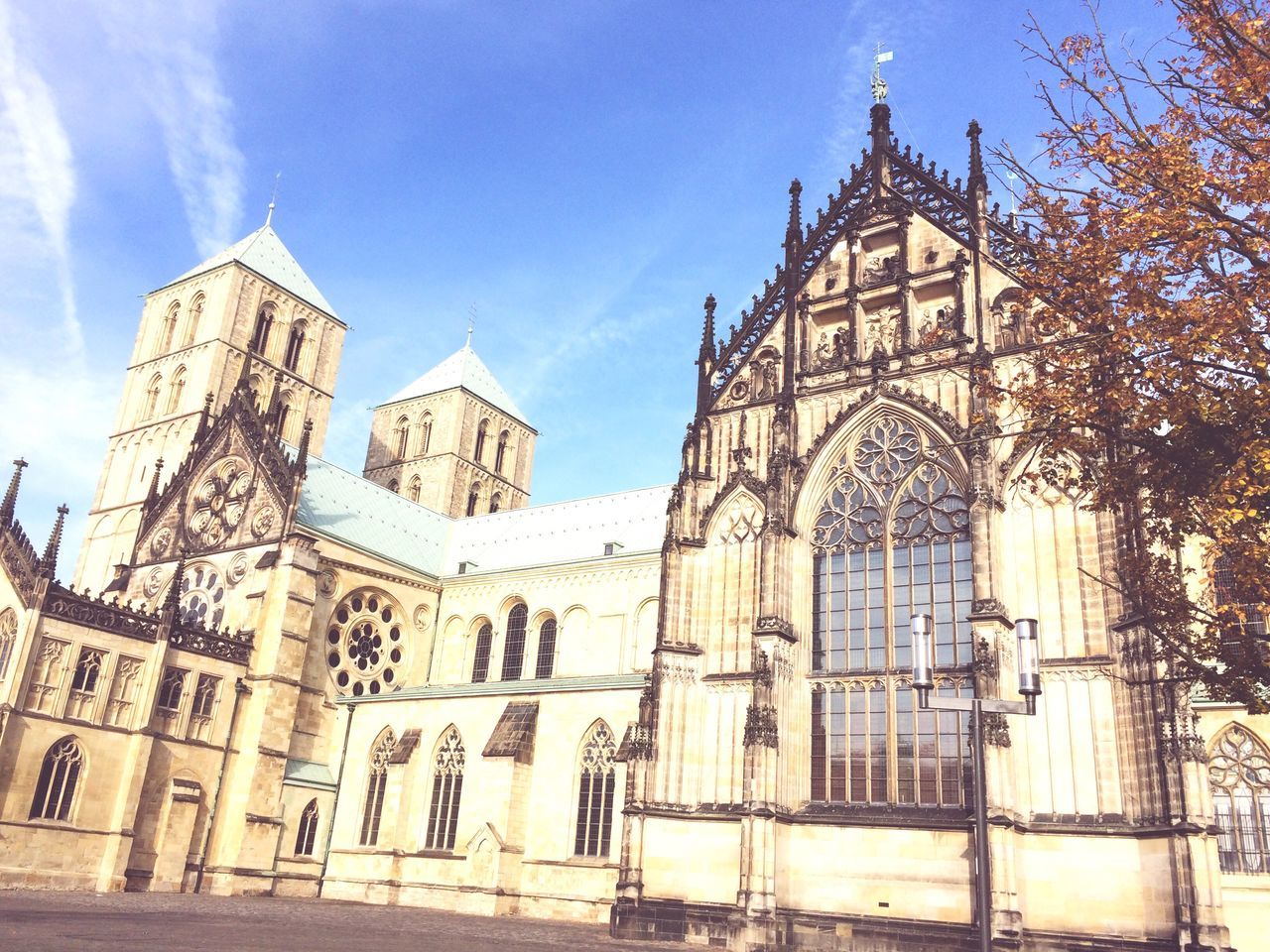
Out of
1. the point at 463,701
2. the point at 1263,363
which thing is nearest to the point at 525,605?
the point at 463,701

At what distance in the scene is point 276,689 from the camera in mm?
37719

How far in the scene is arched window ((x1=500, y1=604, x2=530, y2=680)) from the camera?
4409cm

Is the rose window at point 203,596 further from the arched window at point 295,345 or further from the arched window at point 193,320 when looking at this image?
the arched window at point 295,345

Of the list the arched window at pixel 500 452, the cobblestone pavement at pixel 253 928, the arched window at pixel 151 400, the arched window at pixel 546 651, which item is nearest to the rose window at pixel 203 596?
the cobblestone pavement at pixel 253 928

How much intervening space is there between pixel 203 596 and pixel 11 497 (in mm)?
8489

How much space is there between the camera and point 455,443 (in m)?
68.9

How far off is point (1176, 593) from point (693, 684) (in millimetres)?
13663

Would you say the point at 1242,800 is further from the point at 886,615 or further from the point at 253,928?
the point at 253,928

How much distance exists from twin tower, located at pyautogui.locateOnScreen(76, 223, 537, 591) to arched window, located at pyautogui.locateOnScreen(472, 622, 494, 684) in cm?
1320

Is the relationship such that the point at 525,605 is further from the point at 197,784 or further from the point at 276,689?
the point at 197,784

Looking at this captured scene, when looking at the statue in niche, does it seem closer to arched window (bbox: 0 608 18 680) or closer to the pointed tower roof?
arched window (bbox: 0 608 18 680)

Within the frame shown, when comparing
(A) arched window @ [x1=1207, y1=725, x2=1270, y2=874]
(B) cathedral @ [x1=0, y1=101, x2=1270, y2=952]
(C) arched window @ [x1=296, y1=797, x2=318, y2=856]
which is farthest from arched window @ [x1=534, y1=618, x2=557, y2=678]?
(A) arched window @ [x1=1207, y1=725, x2=1270, y2=874]

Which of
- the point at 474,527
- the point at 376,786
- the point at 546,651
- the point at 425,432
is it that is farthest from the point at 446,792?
the point at 425,432

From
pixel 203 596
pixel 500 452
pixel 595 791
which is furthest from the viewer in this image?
pixel 500 452
